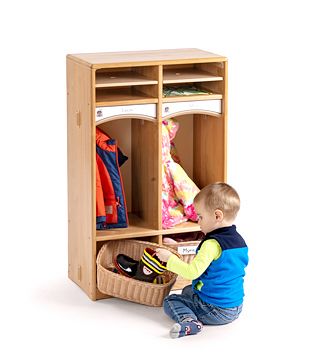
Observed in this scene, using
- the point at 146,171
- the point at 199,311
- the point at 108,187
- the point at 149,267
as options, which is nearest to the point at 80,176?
the point at 108,187

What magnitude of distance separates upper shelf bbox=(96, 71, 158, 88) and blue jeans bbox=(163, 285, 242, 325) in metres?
1.15

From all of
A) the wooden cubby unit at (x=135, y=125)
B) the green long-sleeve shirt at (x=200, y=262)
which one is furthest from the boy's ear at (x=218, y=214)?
the wooden cubby unit at (x=135, y=125)

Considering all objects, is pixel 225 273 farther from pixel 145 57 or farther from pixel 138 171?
pixel 145 57

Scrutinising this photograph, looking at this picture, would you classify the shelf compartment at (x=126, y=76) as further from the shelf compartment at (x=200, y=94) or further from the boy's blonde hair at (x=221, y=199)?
the boy's blonde hair at (x=221, y=199)

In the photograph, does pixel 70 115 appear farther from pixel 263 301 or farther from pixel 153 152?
pixel 263 301

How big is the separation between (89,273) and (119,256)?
19 centimetres

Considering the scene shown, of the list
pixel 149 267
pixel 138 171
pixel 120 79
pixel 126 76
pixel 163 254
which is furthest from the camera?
pixel 138 171

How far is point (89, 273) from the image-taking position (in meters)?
5.95

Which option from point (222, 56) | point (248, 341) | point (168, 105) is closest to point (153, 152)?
point (168, 105)

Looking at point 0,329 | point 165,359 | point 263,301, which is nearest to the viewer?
point 165,359

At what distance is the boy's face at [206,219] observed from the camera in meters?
5.55

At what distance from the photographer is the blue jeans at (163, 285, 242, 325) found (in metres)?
5.55

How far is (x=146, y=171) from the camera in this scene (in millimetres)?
6141

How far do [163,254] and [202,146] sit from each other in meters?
0.90
